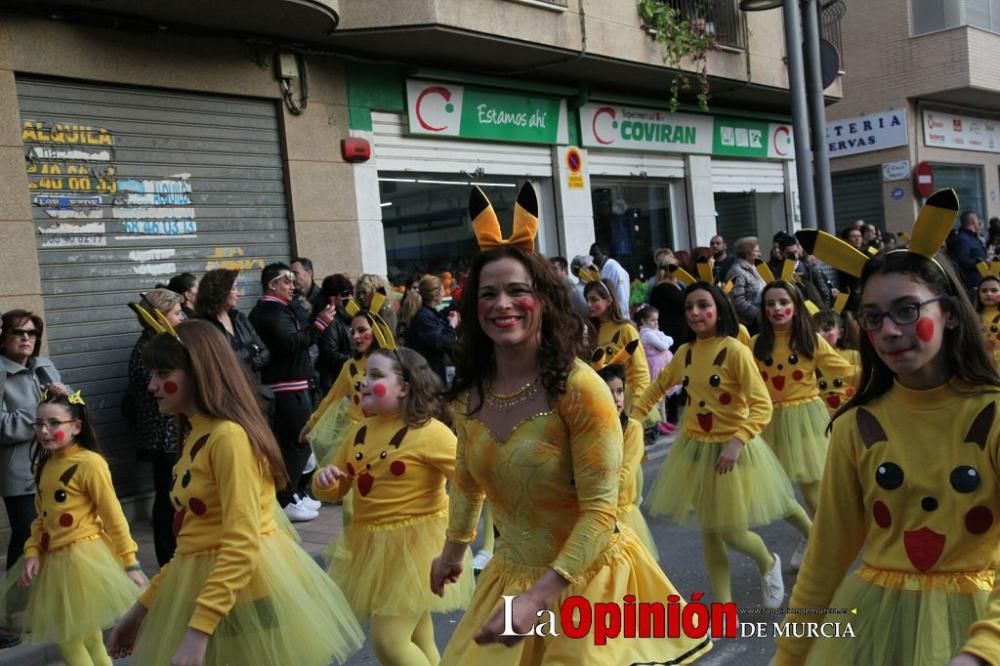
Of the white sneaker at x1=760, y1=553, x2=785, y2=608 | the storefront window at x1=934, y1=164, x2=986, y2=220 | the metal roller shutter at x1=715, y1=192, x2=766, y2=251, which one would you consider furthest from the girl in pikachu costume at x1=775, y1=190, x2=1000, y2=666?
the storefront window at x1=934, y1=164, x2=986, y2=220

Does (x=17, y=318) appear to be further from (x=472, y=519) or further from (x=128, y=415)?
(x=472, y=519)

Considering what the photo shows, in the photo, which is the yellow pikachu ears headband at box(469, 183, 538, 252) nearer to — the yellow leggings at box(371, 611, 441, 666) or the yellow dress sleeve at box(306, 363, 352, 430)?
the yellow leggings at box(371, 611, 441, 666)

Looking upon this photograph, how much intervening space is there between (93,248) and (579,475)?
24.4 feet

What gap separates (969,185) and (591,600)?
83.6 feet

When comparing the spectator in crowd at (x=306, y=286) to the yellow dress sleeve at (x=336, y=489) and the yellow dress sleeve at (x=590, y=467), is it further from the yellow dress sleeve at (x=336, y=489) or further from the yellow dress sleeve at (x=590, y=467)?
the yellow dress sleeve at (x=590, y=467)

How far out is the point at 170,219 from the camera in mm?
10070

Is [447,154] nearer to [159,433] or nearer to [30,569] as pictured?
[159,433]

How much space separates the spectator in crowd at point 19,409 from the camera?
677cm

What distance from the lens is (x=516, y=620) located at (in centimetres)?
290

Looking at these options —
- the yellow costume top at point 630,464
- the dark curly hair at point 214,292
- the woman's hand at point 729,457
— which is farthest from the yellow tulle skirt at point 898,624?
the dark curly hair at point 214,292

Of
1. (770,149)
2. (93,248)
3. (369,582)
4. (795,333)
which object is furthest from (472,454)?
(770,149)

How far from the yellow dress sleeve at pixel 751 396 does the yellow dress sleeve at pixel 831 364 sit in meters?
1.32

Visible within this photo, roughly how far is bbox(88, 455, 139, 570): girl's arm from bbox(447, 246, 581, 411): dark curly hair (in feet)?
7.84

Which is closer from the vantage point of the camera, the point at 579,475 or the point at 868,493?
the point at 868,493
